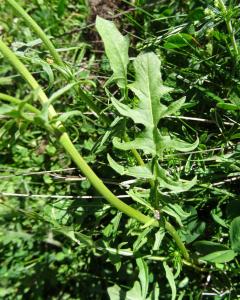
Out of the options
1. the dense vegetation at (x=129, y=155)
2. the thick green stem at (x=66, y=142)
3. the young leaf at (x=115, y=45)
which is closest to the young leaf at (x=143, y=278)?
the dense vegetation at (x=129, y=155)

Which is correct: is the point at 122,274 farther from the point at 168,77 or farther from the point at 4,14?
the point at 4,14

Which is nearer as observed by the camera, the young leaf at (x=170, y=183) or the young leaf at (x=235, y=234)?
the young leaf at (x=170, y=183)

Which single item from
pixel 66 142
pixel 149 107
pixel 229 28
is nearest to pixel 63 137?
pixel 66 142

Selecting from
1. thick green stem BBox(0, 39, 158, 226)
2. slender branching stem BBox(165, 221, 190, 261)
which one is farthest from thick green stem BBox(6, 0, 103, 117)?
slender branching stem BBox(165, 221, 190, 261)

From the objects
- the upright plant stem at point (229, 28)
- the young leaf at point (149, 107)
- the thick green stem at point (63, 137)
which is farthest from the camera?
the upright plant stem at point (229, 28)

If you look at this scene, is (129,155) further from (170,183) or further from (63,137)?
(63,137)

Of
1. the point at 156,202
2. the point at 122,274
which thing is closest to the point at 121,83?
the point at 156,202

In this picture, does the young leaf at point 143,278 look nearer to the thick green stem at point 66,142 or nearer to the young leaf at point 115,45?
the thick green stem at point 66,142
